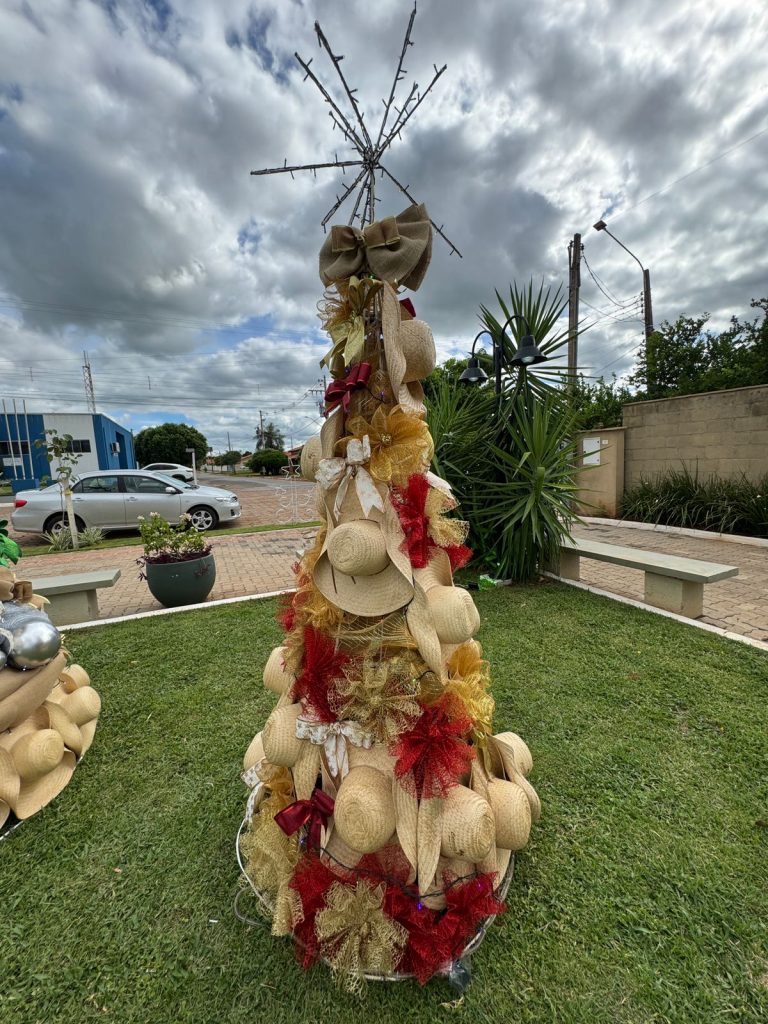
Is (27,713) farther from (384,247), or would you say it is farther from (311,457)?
(384,247)

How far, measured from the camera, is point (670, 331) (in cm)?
1598

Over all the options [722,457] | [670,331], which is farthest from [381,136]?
[670,331]

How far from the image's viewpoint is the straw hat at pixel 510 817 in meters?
1.31

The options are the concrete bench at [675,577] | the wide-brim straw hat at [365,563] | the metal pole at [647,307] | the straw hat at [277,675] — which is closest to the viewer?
the wide-brim straw hat at [365,563]

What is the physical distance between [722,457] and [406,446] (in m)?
9.80

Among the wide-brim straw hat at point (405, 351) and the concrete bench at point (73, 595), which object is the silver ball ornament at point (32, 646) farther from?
the concrete bench at point (73, 595)

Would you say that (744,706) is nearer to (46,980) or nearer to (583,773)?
(583,773)

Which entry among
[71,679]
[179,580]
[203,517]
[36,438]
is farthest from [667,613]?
[36,438]

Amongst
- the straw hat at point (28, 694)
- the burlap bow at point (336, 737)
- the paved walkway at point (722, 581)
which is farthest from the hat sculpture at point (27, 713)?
the paved walkway at point (722, 581)

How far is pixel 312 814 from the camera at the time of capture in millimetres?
1269

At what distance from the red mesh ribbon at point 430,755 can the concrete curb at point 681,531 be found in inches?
282

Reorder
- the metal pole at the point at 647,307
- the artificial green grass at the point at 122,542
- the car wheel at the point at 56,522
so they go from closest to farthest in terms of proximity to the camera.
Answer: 1. the artificial green grass at the point at 122,542
2. the car wheel at the point at 56,522
3. the metal pole at the point at 647,307

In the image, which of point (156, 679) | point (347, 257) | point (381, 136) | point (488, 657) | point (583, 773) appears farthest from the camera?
point (488, 657)

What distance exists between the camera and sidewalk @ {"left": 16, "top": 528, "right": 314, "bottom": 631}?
5104mm
